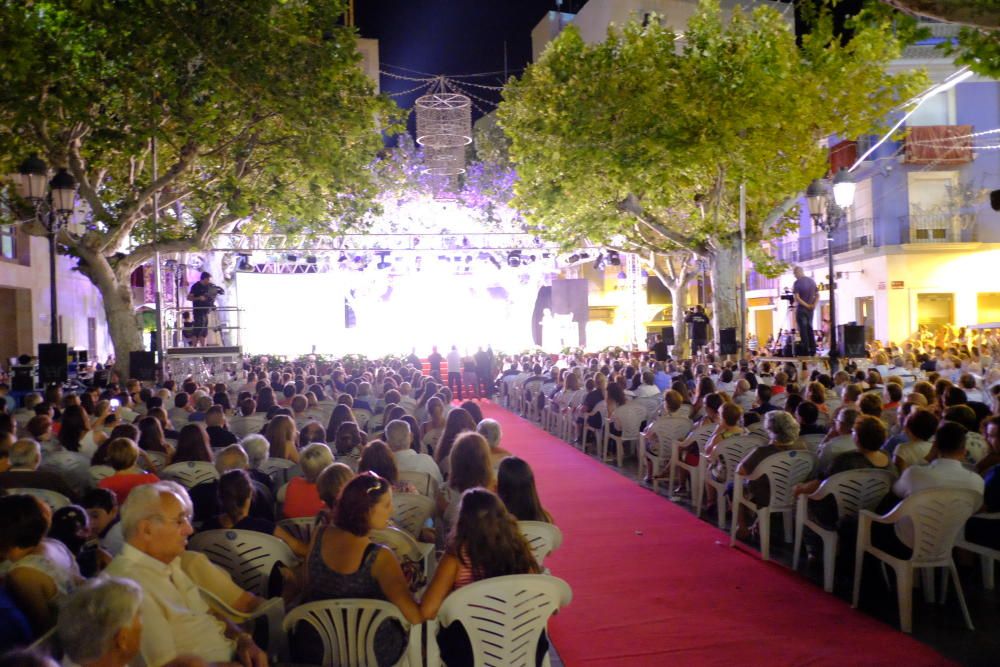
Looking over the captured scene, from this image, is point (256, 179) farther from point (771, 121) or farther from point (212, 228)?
point (771, 121)

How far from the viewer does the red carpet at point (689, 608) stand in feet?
15.3

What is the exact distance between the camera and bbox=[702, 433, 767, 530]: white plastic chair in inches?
286

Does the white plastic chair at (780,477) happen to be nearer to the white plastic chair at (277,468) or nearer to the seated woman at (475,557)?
the seated woman at (475,557)

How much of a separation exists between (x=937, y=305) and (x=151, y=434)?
1035 inches

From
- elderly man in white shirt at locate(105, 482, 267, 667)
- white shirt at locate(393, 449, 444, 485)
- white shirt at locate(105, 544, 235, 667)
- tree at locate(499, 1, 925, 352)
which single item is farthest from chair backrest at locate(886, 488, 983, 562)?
tree at locate(499, 1, 925, 352)

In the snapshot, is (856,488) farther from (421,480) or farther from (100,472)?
(100,472)

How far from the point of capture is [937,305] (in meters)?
27.0

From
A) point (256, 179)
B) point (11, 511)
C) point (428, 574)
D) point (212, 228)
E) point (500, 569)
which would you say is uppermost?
point (256, 179)

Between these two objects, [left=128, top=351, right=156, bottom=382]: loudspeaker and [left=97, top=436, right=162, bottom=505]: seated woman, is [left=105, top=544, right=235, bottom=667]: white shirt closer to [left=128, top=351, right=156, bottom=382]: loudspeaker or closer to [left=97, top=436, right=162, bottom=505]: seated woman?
[left=97, top=436, right=162, bottom=505]: seated woman

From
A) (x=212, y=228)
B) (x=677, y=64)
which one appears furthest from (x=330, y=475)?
(x=677, y=64)

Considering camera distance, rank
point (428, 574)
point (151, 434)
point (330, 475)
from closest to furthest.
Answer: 1. point (330, 475)
2. point (428, 574)
3. point (151, 434)

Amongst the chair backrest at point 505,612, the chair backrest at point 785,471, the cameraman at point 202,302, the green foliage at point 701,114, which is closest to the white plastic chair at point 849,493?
the chair backrest at point 785,471

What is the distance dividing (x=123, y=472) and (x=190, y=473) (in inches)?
26.1

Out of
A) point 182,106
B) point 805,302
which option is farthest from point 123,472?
point 805,302
